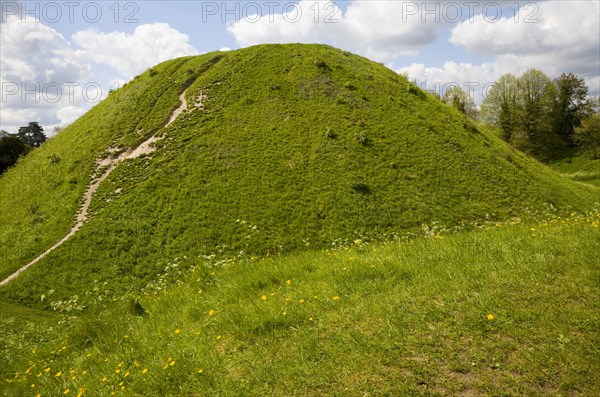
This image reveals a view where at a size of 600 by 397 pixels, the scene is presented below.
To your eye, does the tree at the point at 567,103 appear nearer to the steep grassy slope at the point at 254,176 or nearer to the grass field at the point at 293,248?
the grass field at the point at 293,248

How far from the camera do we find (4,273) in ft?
73.3

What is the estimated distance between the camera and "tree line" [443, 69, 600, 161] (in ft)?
276

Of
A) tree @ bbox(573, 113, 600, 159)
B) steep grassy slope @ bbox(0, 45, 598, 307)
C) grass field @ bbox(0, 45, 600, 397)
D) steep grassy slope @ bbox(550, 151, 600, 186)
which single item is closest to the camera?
grass field @ bbox(0, 45, 600, 397)

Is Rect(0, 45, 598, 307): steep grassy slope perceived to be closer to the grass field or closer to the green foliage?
the grass field

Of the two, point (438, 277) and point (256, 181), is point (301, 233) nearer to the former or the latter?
point (256, 181)

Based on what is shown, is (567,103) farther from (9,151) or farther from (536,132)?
(9,151)

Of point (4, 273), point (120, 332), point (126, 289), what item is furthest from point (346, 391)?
point (4, 273)

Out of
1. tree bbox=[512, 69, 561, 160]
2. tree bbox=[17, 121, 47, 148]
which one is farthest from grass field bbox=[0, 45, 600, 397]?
tree bbox=[17, 121, 47, 148]

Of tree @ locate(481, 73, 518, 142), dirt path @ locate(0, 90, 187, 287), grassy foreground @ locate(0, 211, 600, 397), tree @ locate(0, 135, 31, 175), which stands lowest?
grassy foreground @ locate(0, 211, 600, 397)

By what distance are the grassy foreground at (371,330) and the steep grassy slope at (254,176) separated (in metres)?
12.9

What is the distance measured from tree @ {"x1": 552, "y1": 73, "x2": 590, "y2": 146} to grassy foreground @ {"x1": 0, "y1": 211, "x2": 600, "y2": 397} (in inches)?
4071

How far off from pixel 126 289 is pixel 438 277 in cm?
1811

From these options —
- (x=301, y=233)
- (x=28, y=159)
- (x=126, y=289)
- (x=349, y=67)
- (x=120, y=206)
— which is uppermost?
(x=349, y=67)

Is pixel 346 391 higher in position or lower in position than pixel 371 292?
lower
